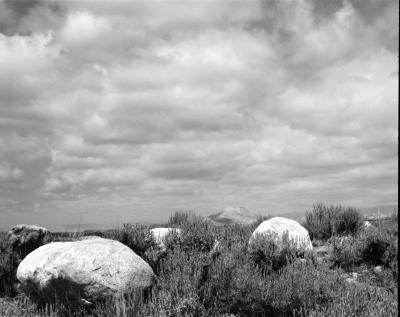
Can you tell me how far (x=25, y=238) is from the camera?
9.48 metres

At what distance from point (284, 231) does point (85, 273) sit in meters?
5.14

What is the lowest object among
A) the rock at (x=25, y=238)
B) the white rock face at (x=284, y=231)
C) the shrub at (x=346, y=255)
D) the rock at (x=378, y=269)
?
the rock at (x=378, y=269)

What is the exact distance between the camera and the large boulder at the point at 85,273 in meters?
6.77

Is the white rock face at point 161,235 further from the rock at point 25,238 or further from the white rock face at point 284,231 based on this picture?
the rock at point 25,238

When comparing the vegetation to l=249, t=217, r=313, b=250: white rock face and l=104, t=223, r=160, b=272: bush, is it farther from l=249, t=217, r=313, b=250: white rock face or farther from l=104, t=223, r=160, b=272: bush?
l=249, t=217, r=313, b=250: white rock face

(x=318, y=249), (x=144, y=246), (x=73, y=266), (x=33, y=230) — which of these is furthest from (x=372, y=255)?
(x=33, y=230)

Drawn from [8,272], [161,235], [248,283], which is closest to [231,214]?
[161,235]

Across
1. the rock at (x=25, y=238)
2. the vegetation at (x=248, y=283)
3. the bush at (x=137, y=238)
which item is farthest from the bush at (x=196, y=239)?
the rock at (x=25, y=238)

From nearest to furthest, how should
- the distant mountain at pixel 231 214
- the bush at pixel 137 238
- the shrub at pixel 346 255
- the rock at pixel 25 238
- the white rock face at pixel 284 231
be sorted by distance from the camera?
the rock at pixel 25 238 < the bush at pixel 137 238 < the shrub at pixel 346 255 < the white rock face at pixel 284 231 < the distant mountain at pixel 231 214

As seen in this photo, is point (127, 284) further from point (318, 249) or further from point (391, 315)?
point (318, 249)

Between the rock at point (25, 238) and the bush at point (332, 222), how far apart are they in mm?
7359

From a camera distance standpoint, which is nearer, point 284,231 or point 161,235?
point 284,231

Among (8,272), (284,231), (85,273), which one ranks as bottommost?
(8,272)

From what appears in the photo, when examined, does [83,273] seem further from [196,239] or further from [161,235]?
[161,235]
